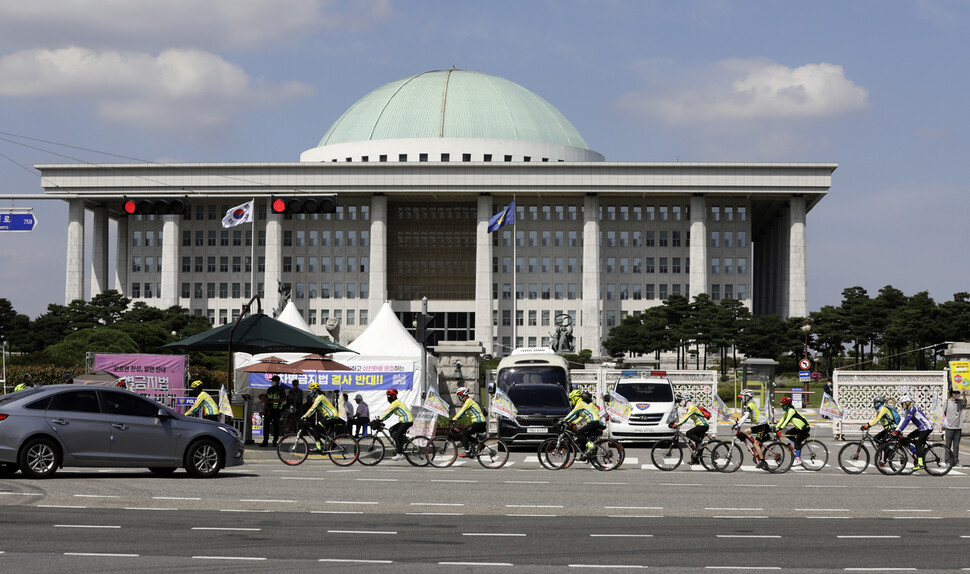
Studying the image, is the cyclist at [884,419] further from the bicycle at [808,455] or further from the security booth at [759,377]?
the security booth at [759,377]

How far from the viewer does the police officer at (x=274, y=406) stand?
29.1 m

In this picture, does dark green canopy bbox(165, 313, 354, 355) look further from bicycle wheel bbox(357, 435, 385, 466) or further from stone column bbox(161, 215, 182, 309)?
stone column bbox(161, 215, 182, 309)

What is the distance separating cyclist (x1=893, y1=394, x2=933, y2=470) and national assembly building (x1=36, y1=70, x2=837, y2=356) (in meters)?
87.9

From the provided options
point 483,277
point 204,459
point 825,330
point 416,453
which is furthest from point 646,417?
point 483,277

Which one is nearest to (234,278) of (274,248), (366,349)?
(274,248)

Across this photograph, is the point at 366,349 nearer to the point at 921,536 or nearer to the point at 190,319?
the point at 921,536

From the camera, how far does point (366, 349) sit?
138 ft

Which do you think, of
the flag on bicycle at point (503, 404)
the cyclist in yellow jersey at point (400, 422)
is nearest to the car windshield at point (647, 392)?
the flag on bicycle at point (503, 404)

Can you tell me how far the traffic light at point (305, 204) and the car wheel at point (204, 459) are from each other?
849 cm

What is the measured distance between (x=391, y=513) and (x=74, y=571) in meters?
6.07

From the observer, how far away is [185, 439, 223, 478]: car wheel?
21.5m

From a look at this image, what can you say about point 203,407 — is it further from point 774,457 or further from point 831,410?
point 831,410

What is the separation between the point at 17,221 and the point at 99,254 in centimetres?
9082

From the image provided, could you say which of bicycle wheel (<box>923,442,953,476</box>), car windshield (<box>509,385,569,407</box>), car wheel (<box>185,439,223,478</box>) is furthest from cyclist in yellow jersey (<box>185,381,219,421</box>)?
bicycle wheel (<box>923,442,953,476</box>)
